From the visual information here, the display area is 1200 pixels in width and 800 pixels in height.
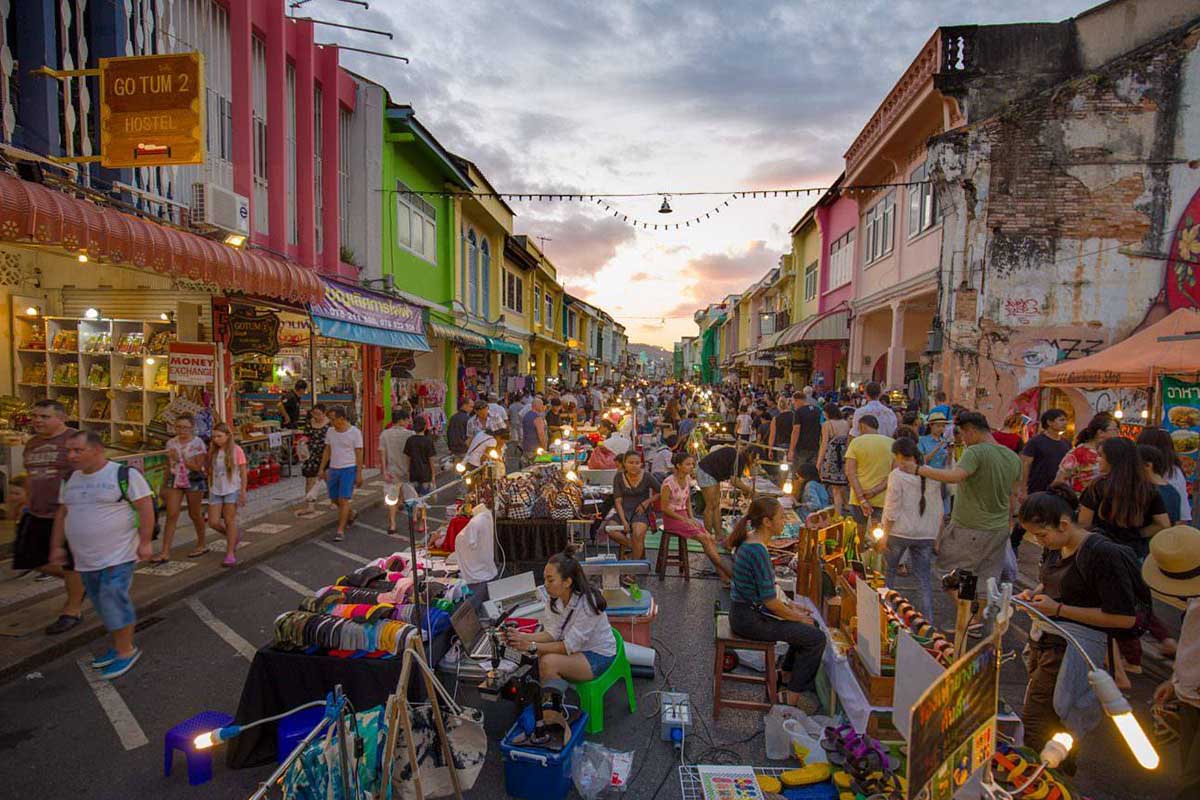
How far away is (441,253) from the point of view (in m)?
18.4

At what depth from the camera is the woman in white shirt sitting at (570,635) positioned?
4246mm

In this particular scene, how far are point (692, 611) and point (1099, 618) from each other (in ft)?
12.5

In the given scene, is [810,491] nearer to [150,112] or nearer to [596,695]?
[596,695]

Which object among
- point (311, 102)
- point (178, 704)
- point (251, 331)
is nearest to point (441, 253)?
point (311, 102)

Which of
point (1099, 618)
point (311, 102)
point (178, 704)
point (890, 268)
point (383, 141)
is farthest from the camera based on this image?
point (890, 268)

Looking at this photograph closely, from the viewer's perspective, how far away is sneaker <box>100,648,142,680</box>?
487 cm

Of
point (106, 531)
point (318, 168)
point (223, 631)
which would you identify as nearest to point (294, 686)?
point (106, 531)

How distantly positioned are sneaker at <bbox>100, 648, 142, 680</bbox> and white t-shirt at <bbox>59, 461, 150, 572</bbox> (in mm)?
827

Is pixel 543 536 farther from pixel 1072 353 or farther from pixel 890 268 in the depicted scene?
pixel 890 268

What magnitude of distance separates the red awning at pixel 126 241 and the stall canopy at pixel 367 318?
1588 millimetres

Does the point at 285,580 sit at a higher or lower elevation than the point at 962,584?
lower

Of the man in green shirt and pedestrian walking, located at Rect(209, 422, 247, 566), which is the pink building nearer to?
the man in green shirt

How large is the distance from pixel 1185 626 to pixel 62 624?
26.8ft

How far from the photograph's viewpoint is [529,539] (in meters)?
7.28
